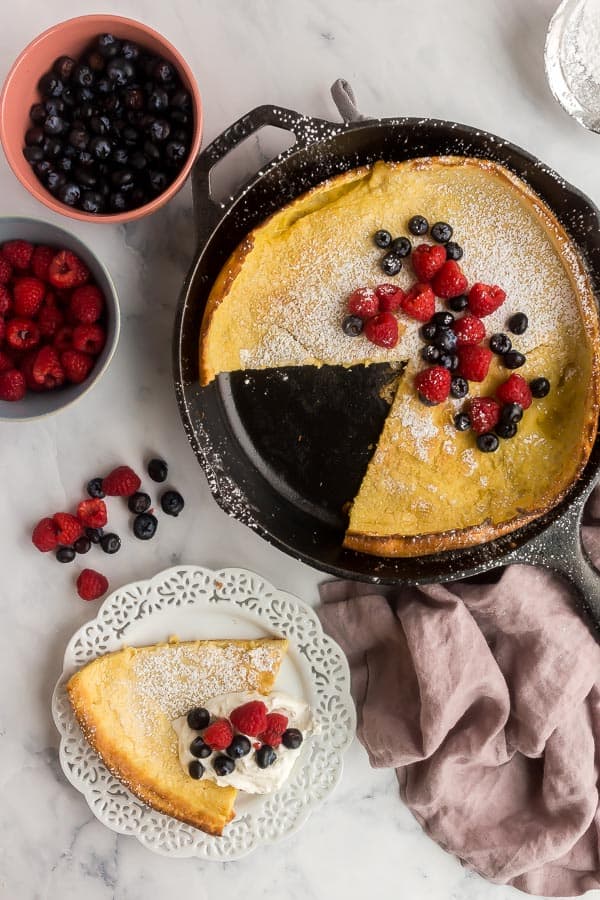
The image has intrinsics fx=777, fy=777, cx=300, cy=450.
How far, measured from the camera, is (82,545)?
2662 millimetres

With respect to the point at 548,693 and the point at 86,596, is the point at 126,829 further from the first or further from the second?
the point at 548,693

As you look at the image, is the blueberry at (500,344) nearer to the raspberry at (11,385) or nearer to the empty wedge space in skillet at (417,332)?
the empty wedge space in skillet at (417,332)

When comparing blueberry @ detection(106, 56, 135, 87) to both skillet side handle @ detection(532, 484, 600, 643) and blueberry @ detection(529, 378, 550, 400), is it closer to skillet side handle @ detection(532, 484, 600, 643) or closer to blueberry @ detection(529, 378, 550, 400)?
blueberry @ detection(529, 378, 550, 400)

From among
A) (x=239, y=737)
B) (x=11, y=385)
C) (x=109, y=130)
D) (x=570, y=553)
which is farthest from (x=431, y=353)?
(x=239, y=737)

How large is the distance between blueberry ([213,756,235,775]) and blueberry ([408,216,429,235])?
183cm

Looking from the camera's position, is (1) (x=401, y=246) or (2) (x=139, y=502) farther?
(2) (x=139, y=502)

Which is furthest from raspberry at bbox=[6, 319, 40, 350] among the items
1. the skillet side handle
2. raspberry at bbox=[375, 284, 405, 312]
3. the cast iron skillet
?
the skillet side handle

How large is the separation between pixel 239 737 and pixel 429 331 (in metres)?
1.48

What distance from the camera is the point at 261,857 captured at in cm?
282

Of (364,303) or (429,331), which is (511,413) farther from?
(364,303)

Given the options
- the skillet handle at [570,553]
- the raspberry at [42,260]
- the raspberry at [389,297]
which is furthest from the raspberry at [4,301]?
the skillet handle at [570,553]

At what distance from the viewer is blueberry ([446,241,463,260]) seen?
8.18 ft

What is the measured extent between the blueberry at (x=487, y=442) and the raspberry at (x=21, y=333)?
4.74ft

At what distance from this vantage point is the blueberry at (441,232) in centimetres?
248
